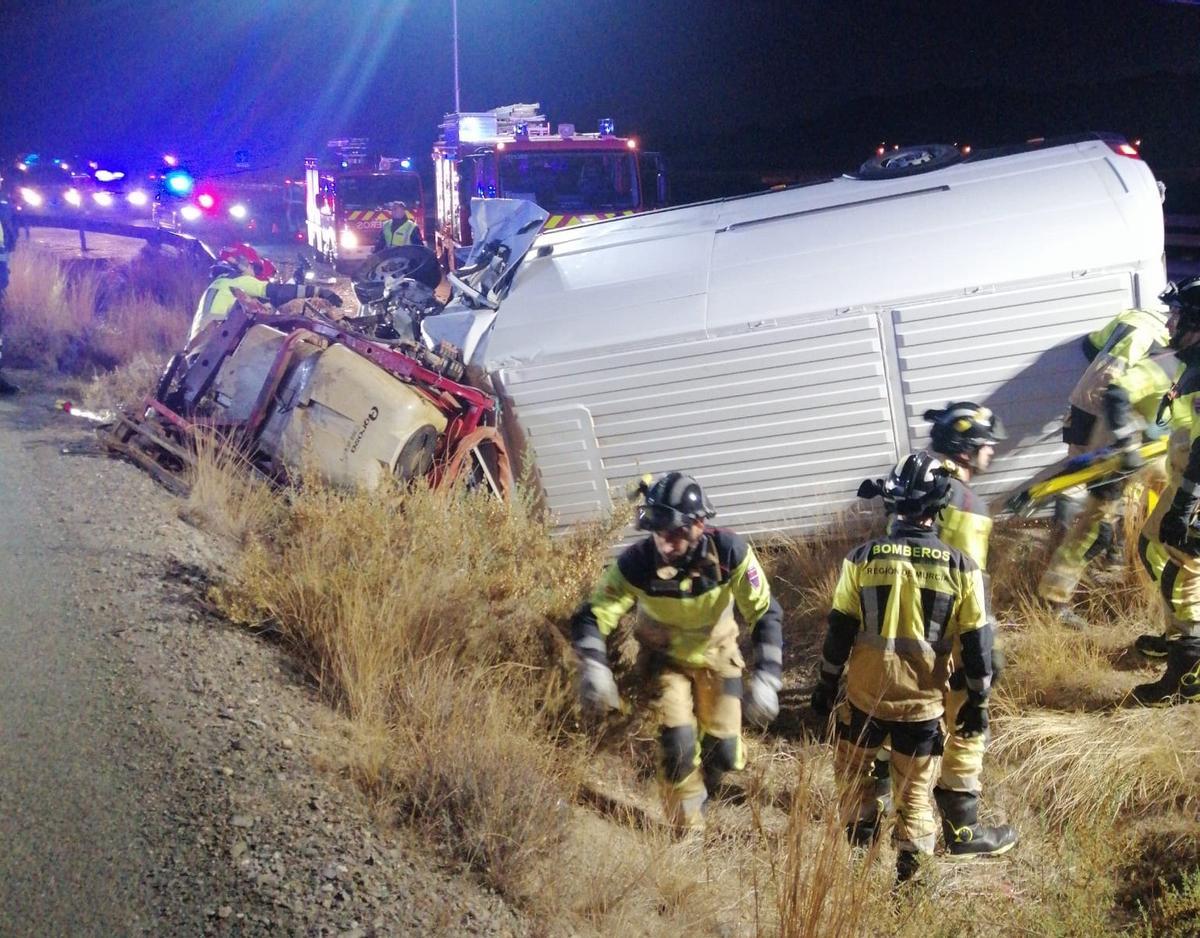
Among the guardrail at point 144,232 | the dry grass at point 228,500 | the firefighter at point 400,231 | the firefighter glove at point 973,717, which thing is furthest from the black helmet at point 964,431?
the firefighter at point 400,231

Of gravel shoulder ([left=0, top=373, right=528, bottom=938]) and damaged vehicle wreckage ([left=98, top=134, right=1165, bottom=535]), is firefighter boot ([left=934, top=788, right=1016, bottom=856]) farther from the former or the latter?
damaged vehicle wreckage ([left=98, top=134, right=1165, bottom=535])

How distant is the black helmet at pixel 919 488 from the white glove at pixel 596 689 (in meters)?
1.21

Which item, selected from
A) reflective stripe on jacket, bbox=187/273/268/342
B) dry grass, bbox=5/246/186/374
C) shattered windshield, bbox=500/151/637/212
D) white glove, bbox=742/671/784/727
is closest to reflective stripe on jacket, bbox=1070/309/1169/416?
white glove, bbox=742/671/784/727

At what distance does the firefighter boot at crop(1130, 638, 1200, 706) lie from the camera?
4.43 metres

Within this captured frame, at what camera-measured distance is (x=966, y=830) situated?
12.6 feet

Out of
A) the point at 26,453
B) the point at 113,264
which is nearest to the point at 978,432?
the point at 26,453

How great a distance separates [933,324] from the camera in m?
5.72

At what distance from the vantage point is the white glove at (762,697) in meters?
3.79

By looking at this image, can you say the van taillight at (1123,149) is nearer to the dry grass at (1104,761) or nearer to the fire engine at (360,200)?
the dry grass at (1104,761)

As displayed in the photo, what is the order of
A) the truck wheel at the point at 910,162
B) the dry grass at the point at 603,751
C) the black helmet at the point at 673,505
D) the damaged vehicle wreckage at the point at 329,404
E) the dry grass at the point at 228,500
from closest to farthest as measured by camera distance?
the dry grass at the point at 603,751, the black helmet at the point at 673,505, the dry grass at the point at 228,500, the damaged vehicle wreckage at the point at 329,404, the truck wheel at the point at 910,162

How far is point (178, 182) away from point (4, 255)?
467cm

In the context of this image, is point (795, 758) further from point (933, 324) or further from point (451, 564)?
point (933, 324)

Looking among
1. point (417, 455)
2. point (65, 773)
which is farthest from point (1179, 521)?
point (65, 773)

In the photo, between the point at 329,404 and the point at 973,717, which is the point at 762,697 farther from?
the point at 329,404
